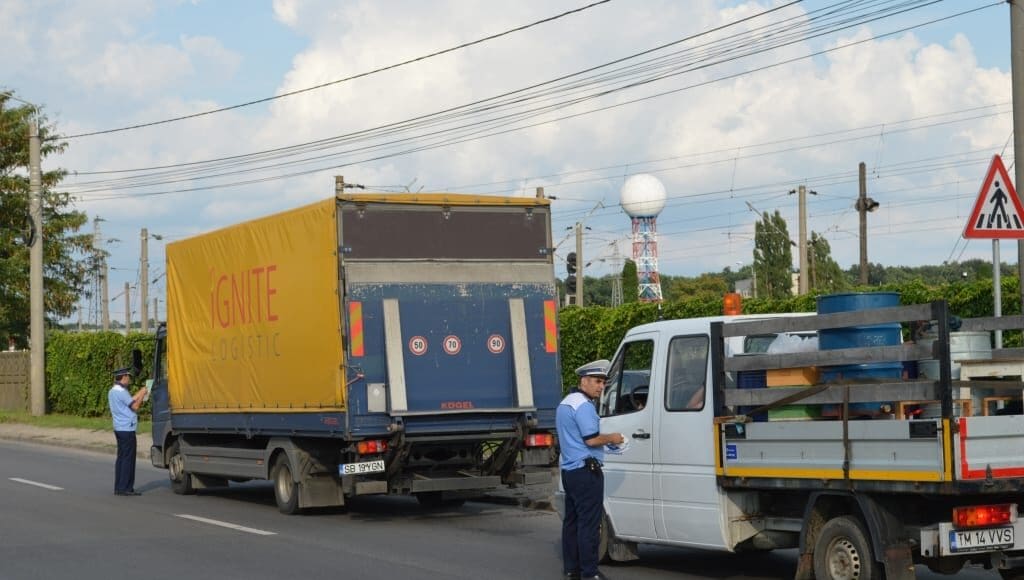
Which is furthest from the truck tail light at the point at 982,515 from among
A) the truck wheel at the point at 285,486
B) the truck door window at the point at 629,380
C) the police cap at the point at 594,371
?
the truck wheel at the point at 285,486

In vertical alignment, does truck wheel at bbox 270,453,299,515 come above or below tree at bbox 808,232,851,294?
below

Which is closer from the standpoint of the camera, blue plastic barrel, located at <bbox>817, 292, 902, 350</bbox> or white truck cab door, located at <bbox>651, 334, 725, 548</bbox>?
blue plastic barrel, located at <bbox>817, 292, 902, 350</bbox>

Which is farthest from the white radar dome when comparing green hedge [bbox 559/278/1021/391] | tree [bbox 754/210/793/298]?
green hedge [bbox 559/278/1021/391]

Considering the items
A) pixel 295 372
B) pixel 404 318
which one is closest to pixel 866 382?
pixel 404 318

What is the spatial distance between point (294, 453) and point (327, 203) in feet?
10.1

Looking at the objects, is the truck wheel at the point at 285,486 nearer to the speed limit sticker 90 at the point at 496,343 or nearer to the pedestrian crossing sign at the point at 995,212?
the speed limit sticker 90 at the point at 496,343

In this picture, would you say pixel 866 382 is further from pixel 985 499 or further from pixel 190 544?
pixel 190 544

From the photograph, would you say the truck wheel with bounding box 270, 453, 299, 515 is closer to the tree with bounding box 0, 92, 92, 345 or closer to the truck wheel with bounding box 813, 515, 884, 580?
the truck wheel with bounding box 813, 515, 884, 580

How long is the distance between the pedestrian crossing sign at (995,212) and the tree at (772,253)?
69.3m

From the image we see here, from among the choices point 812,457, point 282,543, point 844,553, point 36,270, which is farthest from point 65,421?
point 844,553

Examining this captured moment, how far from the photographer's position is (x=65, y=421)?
37281 mm

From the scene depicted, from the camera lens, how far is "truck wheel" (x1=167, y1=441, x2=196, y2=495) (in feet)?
65.6

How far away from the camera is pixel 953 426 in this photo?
843 centimetres

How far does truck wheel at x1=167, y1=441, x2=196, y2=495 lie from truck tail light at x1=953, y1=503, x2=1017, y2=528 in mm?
13288
